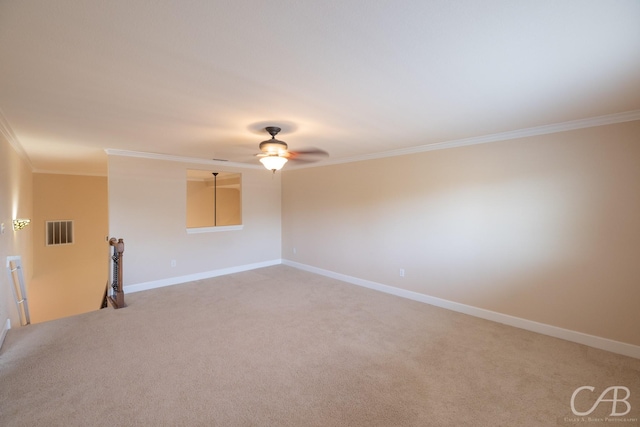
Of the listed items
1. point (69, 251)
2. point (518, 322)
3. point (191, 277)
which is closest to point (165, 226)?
point (191, 277)

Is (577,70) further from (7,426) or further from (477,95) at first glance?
(7,426)

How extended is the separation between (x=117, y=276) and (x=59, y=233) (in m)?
4.63

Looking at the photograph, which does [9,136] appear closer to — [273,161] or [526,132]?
[273,161]

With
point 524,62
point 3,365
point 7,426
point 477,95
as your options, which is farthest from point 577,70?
point 3,365

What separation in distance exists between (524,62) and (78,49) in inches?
100

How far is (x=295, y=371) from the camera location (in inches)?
97.3

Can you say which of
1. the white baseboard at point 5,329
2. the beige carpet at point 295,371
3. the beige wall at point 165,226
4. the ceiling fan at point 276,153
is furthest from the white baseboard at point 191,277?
the ceiling fan at point 276,153

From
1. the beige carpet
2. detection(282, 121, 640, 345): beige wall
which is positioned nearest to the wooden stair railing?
the beige carpet

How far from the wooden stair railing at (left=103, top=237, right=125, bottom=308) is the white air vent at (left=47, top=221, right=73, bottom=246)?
4.23m

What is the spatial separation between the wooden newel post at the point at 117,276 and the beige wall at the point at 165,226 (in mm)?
383

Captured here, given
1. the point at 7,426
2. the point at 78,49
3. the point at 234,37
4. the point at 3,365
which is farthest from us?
the point at 3,365

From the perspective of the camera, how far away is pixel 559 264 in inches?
121

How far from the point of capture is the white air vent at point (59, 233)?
6863mm

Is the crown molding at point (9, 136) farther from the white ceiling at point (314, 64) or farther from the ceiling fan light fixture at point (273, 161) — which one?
the ceiling fan light fixture at point (273, 161)
